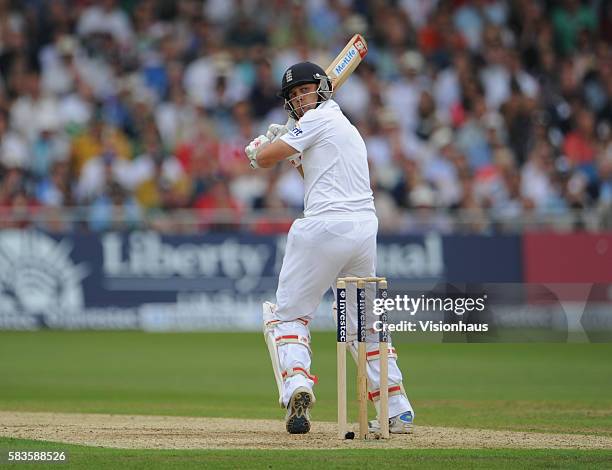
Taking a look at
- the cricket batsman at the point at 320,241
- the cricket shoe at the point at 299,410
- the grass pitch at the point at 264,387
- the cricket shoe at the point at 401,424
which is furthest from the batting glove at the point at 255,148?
the grass pitch at the point at 264,387

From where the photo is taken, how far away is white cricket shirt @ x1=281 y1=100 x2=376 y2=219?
27.2 ft

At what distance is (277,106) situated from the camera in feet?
65.7

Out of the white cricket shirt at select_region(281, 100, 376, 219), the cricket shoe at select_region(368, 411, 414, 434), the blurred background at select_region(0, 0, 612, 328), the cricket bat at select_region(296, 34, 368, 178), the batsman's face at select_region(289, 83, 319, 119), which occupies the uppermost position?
the blurred background at select_region(0, 0, 612, 328)

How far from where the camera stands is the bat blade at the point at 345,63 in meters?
9.11

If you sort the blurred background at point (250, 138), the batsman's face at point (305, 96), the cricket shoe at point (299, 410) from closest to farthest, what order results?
the cricket shoe at point (299, 410), the batsman's face at point (305, 96), the blurred background at point (250, 138)

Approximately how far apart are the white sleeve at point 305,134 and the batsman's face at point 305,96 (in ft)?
1.01

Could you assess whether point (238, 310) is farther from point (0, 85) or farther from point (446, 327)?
point (446, 327)

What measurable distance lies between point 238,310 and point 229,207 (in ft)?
5.10

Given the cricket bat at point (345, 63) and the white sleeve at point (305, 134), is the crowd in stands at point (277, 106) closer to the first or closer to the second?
the cricket bat at point (345, 63)

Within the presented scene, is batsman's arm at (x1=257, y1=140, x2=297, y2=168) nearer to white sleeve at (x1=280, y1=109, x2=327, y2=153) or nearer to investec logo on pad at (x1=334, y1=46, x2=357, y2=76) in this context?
white sleeve at (x1=280, y1=109, x2=327, y2=153)

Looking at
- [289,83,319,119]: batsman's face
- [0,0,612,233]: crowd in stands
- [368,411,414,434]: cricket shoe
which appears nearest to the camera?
[368,411,414,434]: cricket shoe

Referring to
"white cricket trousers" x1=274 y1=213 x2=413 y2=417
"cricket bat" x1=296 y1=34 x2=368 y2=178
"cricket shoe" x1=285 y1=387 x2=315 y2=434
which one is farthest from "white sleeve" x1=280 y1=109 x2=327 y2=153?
"cricket shoe" x1=285 y1=387 x2=315 y2=434

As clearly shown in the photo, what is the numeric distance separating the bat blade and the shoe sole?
2304 millimetres

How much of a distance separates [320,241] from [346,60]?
1700mm
